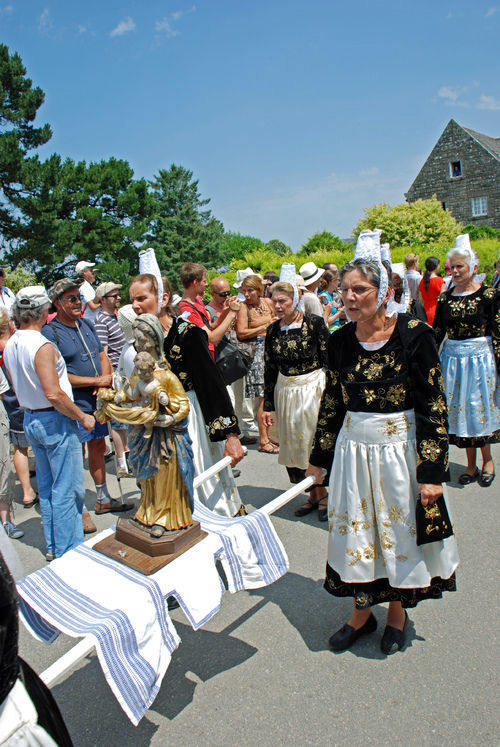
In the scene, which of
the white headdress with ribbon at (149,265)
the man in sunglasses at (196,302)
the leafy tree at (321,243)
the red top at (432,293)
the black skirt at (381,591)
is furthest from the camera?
the leafy tree at (321,243)

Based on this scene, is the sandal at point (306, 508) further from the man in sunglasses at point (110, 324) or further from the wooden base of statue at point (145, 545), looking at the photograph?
the man in sunglasses at point (110, 324)

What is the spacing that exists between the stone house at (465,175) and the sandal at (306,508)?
33.4m

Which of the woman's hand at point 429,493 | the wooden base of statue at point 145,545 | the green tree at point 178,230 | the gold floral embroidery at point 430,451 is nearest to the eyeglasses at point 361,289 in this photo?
the gold floral embroidery at point 430,451

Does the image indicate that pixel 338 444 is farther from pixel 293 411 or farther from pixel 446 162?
pixel 446 162

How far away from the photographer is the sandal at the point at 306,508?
4469 mm

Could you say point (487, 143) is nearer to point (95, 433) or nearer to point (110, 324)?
point (110, 324)

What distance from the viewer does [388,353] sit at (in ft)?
8.36

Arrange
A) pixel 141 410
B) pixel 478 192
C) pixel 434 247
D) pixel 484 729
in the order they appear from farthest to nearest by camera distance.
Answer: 1. pixel 478 192
2. pixel 434 247
3. pixel 141 410
4. pixel 484 729

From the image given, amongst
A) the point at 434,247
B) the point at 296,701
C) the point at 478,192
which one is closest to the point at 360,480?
the point at 296,701

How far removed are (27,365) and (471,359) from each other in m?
3.80

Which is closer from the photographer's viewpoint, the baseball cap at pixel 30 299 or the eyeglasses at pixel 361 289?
the eyeglasses at pixel 361 289

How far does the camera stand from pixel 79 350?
4461mm

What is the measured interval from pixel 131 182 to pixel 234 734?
30.2 metres

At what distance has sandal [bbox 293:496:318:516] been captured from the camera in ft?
14.7
